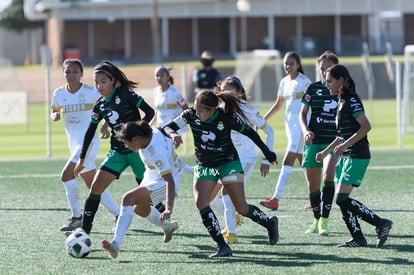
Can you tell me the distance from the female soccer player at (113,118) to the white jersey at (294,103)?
3050mm

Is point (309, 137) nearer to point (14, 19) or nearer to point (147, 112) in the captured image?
point (147, 112)

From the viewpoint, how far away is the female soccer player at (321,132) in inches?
413

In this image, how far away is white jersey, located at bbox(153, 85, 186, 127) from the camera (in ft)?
49.0

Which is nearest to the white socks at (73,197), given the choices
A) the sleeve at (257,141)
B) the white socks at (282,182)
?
the white socks at (282,182)

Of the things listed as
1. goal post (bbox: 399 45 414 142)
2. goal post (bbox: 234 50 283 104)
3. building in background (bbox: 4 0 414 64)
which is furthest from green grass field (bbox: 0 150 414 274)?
building in background (bbox: 4 0 414 64)

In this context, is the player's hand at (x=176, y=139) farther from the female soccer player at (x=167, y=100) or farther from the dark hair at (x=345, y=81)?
the female soccer player at (x=167, y=100)

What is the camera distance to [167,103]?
15.0 m

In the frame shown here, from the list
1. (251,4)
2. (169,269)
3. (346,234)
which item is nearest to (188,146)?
(346,234)

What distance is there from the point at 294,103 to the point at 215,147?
3.67 m

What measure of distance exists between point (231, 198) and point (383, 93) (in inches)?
1092

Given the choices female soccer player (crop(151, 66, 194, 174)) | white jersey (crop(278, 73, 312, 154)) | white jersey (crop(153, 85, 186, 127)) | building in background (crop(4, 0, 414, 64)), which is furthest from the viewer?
building in background (crop(4, 0, 414, 64))

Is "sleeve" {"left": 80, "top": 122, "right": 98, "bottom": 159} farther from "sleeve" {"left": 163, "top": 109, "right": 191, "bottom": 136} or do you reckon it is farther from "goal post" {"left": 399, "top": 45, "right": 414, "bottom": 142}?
"goal post" {"left": 399, "top": 45, "right": 414, "bottom": 142}

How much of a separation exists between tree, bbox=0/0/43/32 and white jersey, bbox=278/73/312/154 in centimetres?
6774

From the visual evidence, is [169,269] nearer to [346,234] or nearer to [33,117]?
[346,234]
